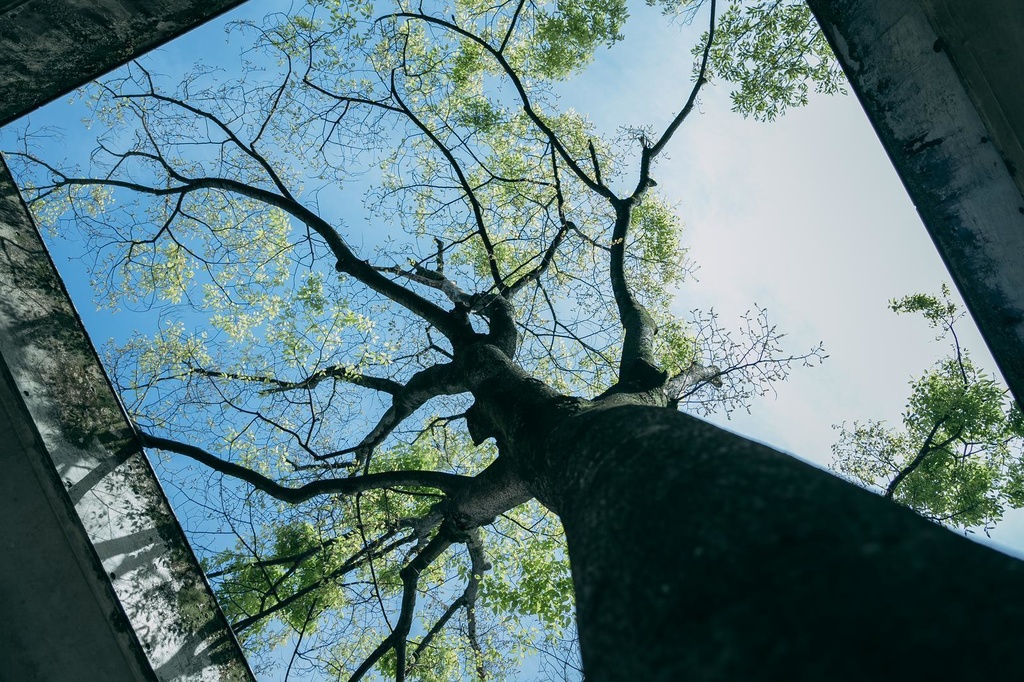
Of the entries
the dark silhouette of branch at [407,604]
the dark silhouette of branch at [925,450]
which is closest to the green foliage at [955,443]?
the dark silhouette of branch at [925,450]

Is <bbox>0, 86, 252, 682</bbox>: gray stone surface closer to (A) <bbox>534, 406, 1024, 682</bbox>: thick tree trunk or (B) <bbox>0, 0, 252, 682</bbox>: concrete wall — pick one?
(B) <bbox>0, 0, 252, 682</bbox>: concrete wall

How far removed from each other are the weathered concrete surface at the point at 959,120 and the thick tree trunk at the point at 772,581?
3439 millimetres

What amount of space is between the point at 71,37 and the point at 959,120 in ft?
19.8

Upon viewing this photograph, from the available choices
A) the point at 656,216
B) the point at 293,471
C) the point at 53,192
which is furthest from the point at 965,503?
the point at 53,192

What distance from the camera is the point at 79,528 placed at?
443 cm

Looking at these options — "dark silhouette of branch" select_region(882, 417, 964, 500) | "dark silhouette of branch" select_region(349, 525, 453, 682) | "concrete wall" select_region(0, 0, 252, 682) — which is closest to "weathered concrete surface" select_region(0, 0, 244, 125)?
"concrete wall" select_region(0, 0, 252, 682)

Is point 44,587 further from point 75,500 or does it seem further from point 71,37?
point 71,37

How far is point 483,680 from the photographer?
7.30 m

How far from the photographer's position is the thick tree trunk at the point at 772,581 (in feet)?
4.25

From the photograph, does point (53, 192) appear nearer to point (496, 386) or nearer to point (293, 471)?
point (293, 471)

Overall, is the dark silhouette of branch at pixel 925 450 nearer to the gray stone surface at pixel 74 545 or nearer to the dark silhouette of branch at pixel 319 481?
the dark silhouette of branch at pixel 319 481

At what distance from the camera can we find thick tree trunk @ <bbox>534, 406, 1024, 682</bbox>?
129 centimetres

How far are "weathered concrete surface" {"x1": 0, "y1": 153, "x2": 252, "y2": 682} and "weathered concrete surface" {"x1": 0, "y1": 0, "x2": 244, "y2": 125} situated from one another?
3.34 feet

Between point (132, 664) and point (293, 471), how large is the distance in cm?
294
